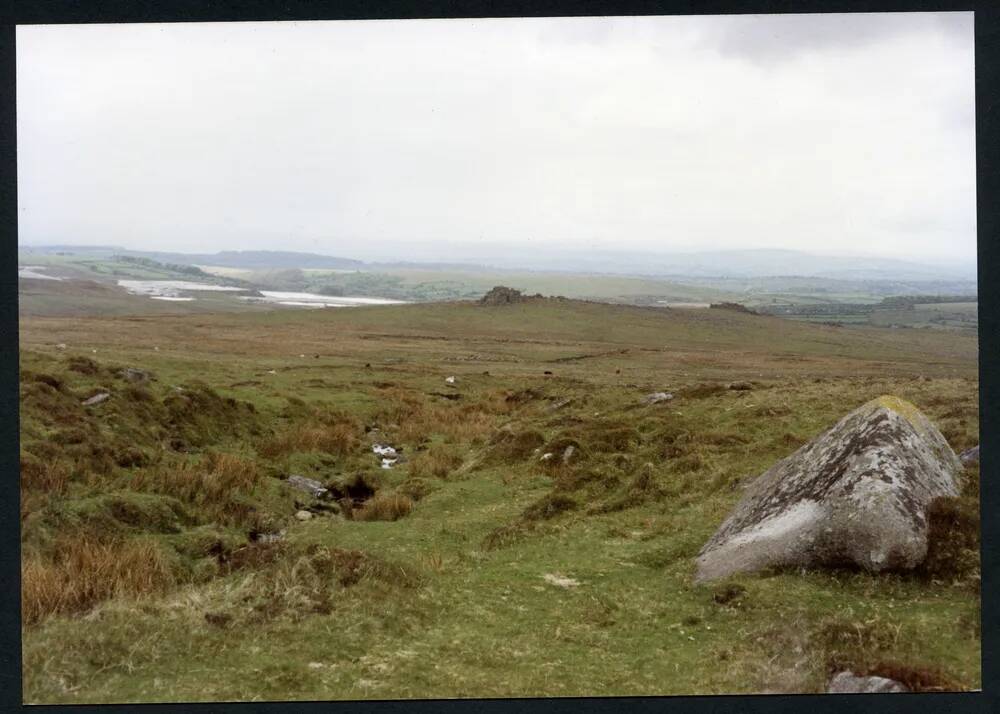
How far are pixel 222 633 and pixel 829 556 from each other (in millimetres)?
7917

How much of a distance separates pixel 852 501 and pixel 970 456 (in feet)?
11.8

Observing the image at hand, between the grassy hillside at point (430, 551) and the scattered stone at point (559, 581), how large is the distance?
0.05m

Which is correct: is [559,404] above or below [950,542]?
above

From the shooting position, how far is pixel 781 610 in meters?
8.40

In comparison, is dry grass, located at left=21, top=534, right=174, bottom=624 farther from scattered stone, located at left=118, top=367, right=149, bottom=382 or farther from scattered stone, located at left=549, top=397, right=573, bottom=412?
scattered stone, located at left=549, top=397, right=573, bottom=412

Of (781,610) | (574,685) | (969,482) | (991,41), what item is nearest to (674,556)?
(781,610)

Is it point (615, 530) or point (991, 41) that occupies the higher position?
point (991, 41)

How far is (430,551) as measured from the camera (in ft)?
36.7

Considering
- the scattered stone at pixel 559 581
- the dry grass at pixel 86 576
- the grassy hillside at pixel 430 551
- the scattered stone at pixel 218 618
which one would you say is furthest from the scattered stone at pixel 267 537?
the scattered stone at pixel 559 581

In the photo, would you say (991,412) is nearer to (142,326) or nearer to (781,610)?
(781,610)

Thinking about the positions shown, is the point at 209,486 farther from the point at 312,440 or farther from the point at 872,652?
the point at 872,652

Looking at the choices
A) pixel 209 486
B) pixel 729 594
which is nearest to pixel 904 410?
pixel 729 594

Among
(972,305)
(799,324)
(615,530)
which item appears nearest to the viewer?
(615,530)

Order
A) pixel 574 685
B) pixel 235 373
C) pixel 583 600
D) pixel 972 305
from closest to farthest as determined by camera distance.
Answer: pixel 574 685 → pixel 583 600 → pixel 972 305 → pixel 235 373
